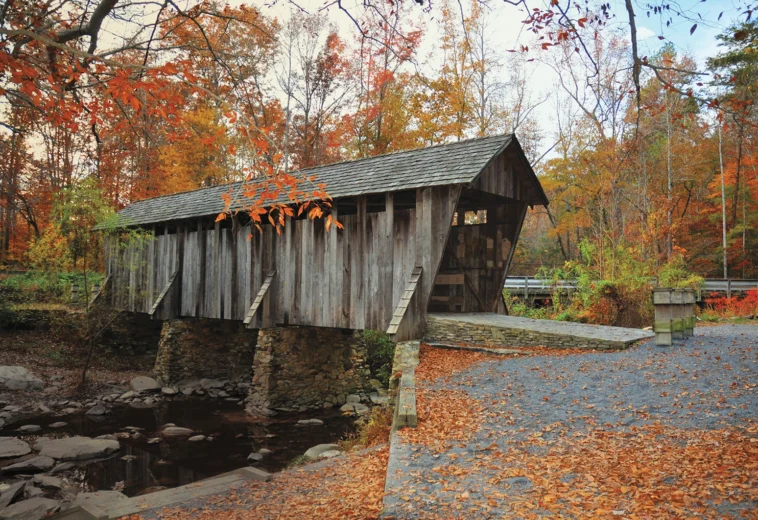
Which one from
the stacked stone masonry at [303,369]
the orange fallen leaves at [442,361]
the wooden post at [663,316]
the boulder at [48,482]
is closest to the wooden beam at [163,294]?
the stacked stone masonry at [303,369]

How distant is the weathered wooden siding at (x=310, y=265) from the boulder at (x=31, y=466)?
4.62 metres

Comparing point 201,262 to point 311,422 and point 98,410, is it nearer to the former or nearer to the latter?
point 98,410

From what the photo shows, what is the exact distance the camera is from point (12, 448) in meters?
8.73

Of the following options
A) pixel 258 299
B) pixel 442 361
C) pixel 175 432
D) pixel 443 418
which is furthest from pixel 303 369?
pixel 443 418

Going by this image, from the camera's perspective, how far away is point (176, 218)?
13938mm

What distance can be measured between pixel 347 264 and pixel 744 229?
20.9m

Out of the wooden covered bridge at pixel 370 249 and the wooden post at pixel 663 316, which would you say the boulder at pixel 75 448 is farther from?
the wooden post at pixel 663 316

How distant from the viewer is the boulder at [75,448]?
854cm

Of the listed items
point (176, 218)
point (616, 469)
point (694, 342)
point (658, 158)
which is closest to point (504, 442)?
point (616, 469)

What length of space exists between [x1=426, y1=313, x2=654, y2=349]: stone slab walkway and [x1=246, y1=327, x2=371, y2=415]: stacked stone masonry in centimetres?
399

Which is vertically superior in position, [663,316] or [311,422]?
[663,316]

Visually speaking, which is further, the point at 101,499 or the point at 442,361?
the point at 442,361

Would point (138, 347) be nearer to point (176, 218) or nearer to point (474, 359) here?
point (176, 218)

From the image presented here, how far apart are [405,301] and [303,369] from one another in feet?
15.1
